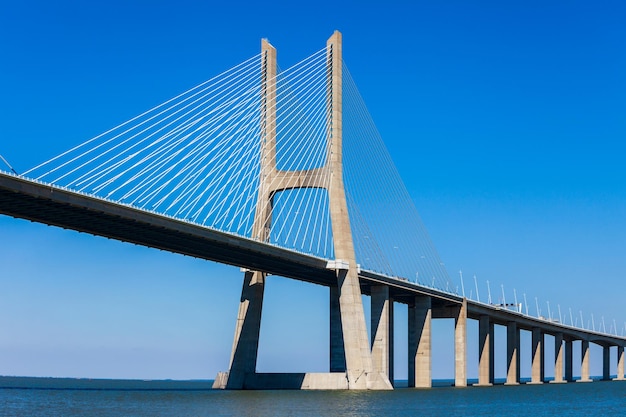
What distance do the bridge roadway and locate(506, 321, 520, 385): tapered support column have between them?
28.6 meters

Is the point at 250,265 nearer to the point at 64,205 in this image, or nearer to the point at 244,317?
the point at 244,317

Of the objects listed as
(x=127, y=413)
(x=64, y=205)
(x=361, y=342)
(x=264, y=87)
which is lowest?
(x=127, y=413)

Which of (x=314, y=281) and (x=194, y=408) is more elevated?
(x=314, y=281)

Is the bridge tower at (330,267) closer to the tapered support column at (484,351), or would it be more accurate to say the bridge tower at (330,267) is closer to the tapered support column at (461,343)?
the tapered support column at (461,343)

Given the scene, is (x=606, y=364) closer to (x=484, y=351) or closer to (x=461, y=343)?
(x=484, y=351)

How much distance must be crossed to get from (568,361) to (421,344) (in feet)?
196

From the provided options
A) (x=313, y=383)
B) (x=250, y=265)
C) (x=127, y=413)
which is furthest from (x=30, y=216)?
(x=313, y=383)

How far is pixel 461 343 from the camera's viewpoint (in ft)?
333

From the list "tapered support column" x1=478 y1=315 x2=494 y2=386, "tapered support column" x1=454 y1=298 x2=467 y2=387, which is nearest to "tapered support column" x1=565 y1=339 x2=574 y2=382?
"tapered support column" x1=478 y1=315 x2=494 y2=386

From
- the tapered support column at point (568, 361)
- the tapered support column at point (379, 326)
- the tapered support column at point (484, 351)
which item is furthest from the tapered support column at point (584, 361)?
the tapered support column at point (379, 326)

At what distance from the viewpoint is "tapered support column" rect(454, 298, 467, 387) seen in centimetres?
10156

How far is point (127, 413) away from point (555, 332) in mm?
98075

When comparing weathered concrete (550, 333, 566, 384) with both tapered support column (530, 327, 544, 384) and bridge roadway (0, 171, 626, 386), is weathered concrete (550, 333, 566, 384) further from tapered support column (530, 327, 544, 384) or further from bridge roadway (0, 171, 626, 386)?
bridge roadway (0, 171, 626, 386)

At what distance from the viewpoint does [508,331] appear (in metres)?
124
